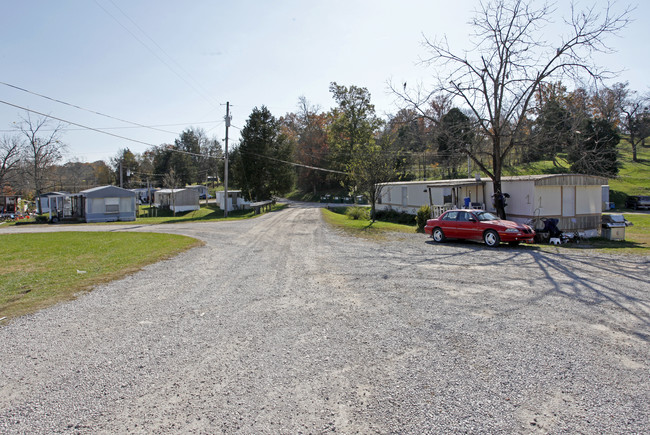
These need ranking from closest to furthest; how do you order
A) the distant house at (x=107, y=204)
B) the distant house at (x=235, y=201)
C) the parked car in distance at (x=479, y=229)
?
the parked car in distance at (x=479, y=229), the distant house at (x=107, y=204), the distant house at (x=235, y=201)

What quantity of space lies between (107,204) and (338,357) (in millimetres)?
34611

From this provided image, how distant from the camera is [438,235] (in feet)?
49.8

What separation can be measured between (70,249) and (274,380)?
1224 centimetres

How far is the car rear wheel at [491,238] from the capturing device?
13.6 m

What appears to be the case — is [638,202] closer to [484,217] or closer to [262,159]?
A: [484,217]

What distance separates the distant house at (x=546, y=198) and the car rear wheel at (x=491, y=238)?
5514mm

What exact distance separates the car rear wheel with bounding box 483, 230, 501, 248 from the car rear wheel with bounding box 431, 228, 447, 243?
5.39ft

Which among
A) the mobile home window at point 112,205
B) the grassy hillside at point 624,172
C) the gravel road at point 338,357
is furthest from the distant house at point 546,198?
the mobile home window at point 112,205

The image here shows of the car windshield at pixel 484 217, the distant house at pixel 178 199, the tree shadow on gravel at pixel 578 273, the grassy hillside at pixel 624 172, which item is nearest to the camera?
the tree shadow on gravel at pixel 578 273

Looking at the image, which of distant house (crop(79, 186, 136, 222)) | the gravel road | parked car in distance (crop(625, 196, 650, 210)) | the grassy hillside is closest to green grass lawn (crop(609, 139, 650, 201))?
the grassy hillside

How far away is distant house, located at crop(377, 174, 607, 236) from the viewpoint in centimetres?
1782

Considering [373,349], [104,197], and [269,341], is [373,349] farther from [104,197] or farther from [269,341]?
[104,197]

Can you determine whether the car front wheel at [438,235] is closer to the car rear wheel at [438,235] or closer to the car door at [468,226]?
the car rear wheel at [438,235]

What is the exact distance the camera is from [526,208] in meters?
18.1
